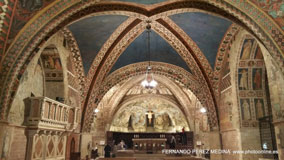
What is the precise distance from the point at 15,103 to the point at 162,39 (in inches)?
283

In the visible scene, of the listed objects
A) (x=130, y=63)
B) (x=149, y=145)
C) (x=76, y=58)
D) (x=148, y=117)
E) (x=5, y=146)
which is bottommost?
(x=149, y=145)

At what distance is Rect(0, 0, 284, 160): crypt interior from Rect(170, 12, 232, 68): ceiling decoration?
0.14 feet

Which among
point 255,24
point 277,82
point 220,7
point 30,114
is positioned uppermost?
point 220,7

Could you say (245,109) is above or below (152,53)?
below

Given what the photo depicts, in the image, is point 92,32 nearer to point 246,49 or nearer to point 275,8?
point 246,49

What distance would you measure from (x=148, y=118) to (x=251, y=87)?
14.0m

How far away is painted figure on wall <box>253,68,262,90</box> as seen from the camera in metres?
9.27

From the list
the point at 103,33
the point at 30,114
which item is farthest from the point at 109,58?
the point at 30,114

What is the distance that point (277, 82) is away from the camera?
6.61 metres

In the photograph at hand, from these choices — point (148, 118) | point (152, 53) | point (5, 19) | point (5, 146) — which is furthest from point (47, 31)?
point (148, 118)

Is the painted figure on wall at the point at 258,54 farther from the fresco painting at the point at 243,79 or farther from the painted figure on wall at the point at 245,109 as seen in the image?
the painted figure on wall at the point at 245,109

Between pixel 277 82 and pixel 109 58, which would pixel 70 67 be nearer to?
pixel 109 58

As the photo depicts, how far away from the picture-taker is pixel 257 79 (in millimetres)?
9359

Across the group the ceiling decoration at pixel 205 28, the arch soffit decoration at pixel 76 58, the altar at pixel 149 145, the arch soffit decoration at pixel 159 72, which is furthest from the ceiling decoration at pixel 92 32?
the altar at pixel 149 145
